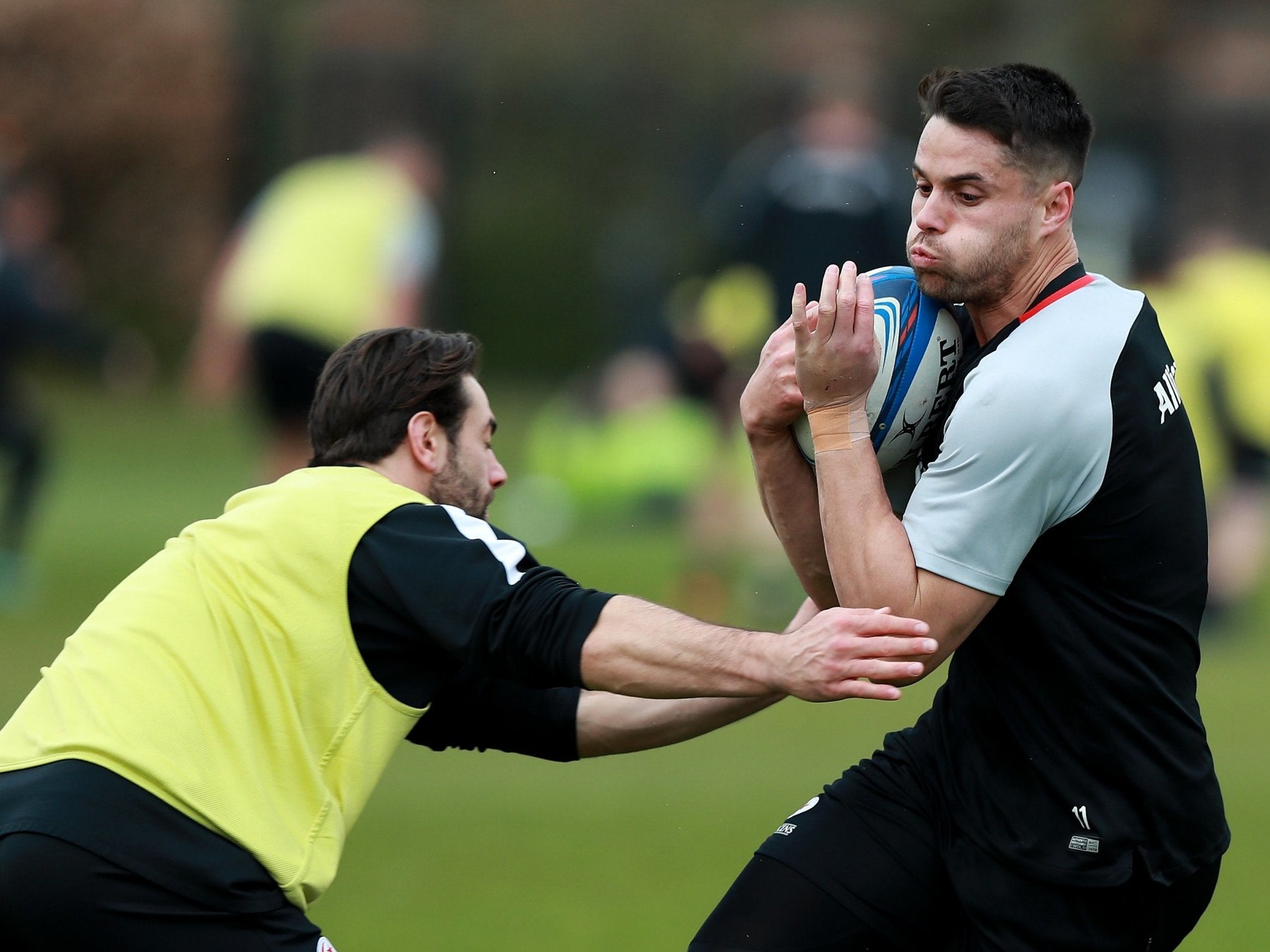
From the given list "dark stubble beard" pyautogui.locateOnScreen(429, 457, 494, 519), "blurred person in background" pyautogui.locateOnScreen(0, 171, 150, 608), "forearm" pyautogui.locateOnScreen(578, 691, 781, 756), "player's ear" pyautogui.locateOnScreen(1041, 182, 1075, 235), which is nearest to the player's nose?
"dark stubble beard" pyautogui.locateOnScreen(429, 457, 494, 519)

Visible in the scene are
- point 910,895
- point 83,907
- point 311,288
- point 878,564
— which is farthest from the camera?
point 311,288

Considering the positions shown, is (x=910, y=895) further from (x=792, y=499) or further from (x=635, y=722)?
(x=792, y=499)

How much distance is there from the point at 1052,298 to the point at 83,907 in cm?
219

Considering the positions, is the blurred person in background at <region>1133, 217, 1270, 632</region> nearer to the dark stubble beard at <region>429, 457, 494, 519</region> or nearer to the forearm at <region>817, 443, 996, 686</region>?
the dark stubble beard at <region>429, 457, 494, 519</region>

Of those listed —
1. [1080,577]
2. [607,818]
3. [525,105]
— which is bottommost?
[607,818]

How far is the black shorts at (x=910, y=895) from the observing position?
3.59 m

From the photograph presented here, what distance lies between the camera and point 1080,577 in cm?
352

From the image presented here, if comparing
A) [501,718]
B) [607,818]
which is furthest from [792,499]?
[607,818]

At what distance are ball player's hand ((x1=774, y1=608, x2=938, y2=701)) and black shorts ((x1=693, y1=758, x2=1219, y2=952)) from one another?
23.1 inches

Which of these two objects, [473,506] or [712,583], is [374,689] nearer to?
[473,506]

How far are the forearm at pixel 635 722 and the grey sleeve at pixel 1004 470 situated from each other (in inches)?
36.6

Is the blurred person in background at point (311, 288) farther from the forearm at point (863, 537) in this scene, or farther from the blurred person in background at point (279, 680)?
the forearm at point (863, 537)

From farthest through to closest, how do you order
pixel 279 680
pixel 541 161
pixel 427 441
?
1. pixel 541 161
2. pixel 427 441
3. pixel 279 680

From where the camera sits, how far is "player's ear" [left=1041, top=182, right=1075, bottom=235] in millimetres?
3582
